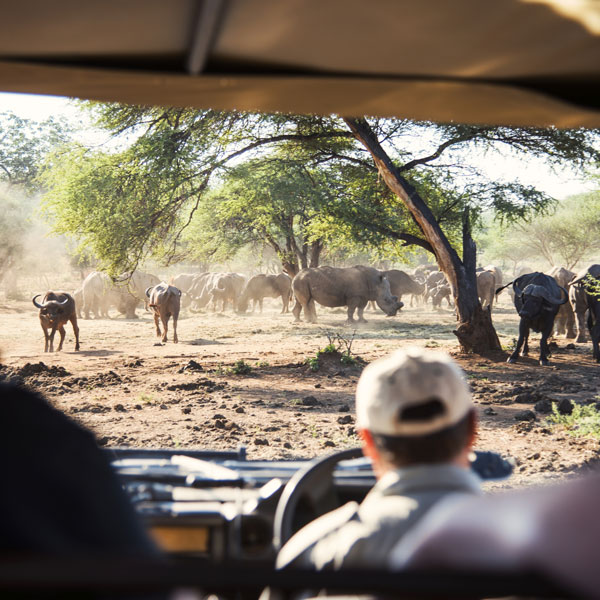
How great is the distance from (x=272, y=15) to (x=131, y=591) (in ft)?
5.49

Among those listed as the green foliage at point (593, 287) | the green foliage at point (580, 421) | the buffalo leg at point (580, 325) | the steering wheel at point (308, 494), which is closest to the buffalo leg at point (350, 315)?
the buffalo leg at point (580, 325)

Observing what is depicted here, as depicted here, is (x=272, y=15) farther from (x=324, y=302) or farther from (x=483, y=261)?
(x=483, y=261)

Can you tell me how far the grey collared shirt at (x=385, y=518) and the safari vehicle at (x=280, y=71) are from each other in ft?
1.39

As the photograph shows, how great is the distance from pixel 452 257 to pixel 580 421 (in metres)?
6.30

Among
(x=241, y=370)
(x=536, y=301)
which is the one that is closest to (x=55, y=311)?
(x=241, y=370)

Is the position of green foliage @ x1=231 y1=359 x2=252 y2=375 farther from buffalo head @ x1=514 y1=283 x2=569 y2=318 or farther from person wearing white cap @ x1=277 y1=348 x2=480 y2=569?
person wearing white cap @ x1=277 y1=348 x2=480 y2=569

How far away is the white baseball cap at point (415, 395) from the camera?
1.43 metres

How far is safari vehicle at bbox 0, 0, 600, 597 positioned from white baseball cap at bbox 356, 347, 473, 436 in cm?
64

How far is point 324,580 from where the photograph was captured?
85 cm

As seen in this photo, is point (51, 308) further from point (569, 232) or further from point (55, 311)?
point (569, 232)

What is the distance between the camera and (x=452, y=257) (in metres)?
13.8

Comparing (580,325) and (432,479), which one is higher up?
(432,479)

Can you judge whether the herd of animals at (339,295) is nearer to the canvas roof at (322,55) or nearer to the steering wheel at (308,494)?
the canvas roof at (322,55)

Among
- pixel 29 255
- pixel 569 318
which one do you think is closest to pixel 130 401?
pixel 569 318
